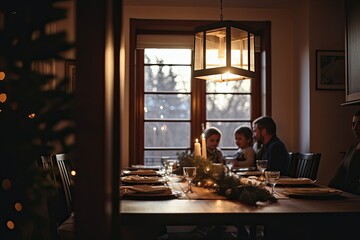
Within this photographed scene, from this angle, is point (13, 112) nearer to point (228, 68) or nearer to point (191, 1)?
point (228, 68)

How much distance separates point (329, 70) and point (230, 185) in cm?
302

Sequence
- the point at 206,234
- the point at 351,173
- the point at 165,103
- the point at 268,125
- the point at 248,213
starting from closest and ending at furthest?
the point at 248,213
the point at 351,173
the point at 268,125
the point at 206,234
the point at 165,103

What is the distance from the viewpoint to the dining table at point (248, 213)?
157 cm

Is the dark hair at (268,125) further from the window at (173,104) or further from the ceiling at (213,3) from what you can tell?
the ceiling at (213,3)

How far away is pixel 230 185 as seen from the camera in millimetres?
2031

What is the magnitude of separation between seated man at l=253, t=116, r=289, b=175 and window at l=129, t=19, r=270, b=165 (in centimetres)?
103

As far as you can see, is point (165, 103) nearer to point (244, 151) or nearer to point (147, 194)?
point (244, 151)

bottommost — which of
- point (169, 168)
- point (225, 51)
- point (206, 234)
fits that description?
point (206, 234)

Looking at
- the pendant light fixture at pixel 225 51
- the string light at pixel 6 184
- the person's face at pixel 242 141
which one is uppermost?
the pendant light fixture at pixel 225 51

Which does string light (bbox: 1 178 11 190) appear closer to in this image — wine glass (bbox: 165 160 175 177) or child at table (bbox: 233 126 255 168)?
wine glass (bbox: 165 160 175 177)

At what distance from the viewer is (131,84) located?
495 centimetres

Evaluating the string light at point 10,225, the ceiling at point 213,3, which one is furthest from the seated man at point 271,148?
the string light at point 10,225

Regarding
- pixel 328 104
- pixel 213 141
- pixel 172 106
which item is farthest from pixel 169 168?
pixel 328 104

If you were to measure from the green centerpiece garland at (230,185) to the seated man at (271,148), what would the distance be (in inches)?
45.7
